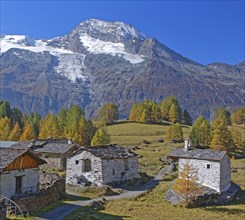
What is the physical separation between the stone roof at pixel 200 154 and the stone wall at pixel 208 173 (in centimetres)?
62

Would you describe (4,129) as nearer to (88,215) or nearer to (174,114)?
(174,114)

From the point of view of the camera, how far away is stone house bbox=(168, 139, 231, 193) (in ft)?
198

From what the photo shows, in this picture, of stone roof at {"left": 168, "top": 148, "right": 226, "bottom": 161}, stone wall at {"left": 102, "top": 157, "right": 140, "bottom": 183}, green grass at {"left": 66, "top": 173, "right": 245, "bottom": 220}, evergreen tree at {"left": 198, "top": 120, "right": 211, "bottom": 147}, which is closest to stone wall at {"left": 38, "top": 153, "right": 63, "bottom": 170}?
stone wall at {"left": 102, "top": 157, "right": 140, "bottom": 183}

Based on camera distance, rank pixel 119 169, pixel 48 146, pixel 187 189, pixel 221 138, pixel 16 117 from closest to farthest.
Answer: pixel 187 189 → pixel 119 169 → pixel 48 146 → pixel 221 138 → pixel 16 117

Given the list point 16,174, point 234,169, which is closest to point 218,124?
point 234,169

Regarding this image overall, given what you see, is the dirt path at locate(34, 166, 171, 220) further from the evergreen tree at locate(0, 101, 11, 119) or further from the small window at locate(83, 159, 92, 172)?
the evergreen tree at locate(0, 101, 11, 119)

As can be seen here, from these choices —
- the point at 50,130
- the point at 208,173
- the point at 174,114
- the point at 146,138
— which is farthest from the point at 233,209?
the point at 174,114

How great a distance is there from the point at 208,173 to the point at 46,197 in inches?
1032

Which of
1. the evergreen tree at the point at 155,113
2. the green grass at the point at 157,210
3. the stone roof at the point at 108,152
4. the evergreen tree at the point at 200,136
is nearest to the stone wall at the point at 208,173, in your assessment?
the green grass at the point at 157,210

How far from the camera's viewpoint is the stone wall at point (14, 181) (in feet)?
140

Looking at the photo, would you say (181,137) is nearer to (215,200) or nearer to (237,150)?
(237,150)

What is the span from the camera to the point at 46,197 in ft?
154

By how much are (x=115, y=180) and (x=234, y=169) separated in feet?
111

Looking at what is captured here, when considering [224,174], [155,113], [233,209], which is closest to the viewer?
[233,209]
